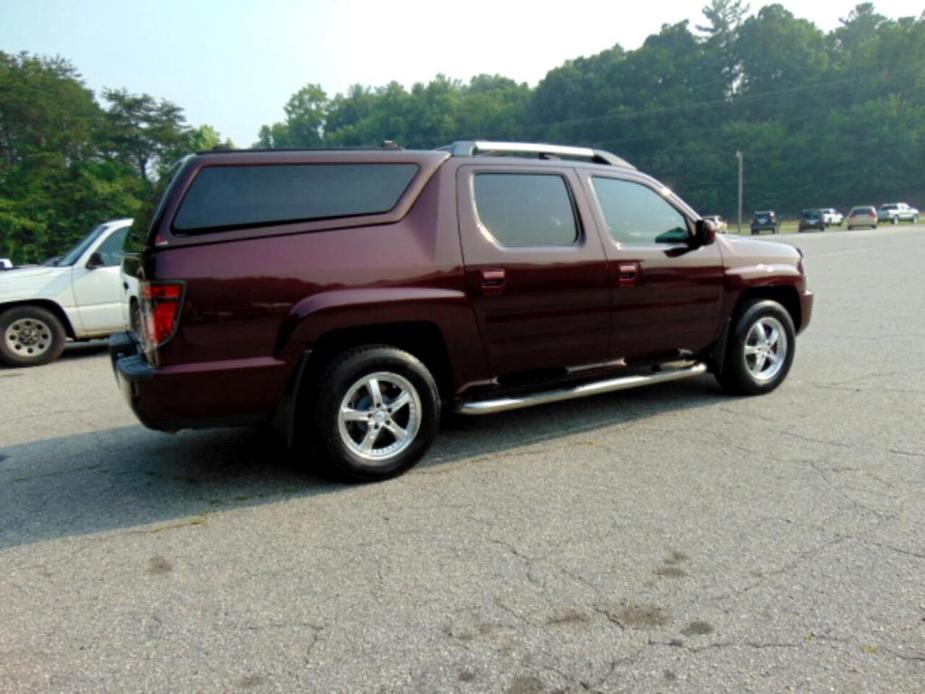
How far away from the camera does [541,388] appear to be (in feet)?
16.1

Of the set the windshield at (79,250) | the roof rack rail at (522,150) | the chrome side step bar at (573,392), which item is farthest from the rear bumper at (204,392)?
the windshield at (79,250)

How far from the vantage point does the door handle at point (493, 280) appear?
14.2ft

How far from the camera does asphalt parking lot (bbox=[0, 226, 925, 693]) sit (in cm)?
242

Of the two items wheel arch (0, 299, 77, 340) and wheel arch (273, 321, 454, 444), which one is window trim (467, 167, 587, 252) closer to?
wheel arch (273, 321, 454, 444)

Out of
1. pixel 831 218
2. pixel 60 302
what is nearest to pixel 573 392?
pixel 60 302

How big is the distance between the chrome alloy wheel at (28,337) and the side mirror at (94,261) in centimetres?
90

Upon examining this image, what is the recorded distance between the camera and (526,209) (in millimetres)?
4637

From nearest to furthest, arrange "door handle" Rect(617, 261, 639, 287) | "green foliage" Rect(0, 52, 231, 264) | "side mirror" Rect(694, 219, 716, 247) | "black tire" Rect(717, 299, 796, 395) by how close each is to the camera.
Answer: "door handle" Rect(617, 261, 639, 287)
"side mirror" Rect(694, 219, 716, 247)
"black tire" Rect(717, 299, 796, 395)
"green foliage" Rect(0, 52, 231, 264)

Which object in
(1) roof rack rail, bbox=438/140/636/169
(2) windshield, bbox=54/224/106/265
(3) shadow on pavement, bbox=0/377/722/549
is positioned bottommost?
(3) shadow on pavement, bbox=0/377/722/549

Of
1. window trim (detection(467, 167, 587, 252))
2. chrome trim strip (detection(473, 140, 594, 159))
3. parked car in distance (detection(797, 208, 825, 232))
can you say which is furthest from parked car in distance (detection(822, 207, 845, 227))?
window trim (detection(467, 167, 587, 252))

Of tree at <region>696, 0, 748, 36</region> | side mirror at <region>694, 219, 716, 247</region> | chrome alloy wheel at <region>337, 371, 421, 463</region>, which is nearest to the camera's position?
chrome alloy wheel at <region>337, 371, 421, 463</region>

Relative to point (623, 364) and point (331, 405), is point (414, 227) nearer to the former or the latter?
point (331, 405)

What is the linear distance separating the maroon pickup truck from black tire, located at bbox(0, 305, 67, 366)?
5.17 meters

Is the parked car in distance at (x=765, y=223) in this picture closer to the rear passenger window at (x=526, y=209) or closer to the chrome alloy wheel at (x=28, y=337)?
the chrome alloy wheel at (x=28, y=337)
